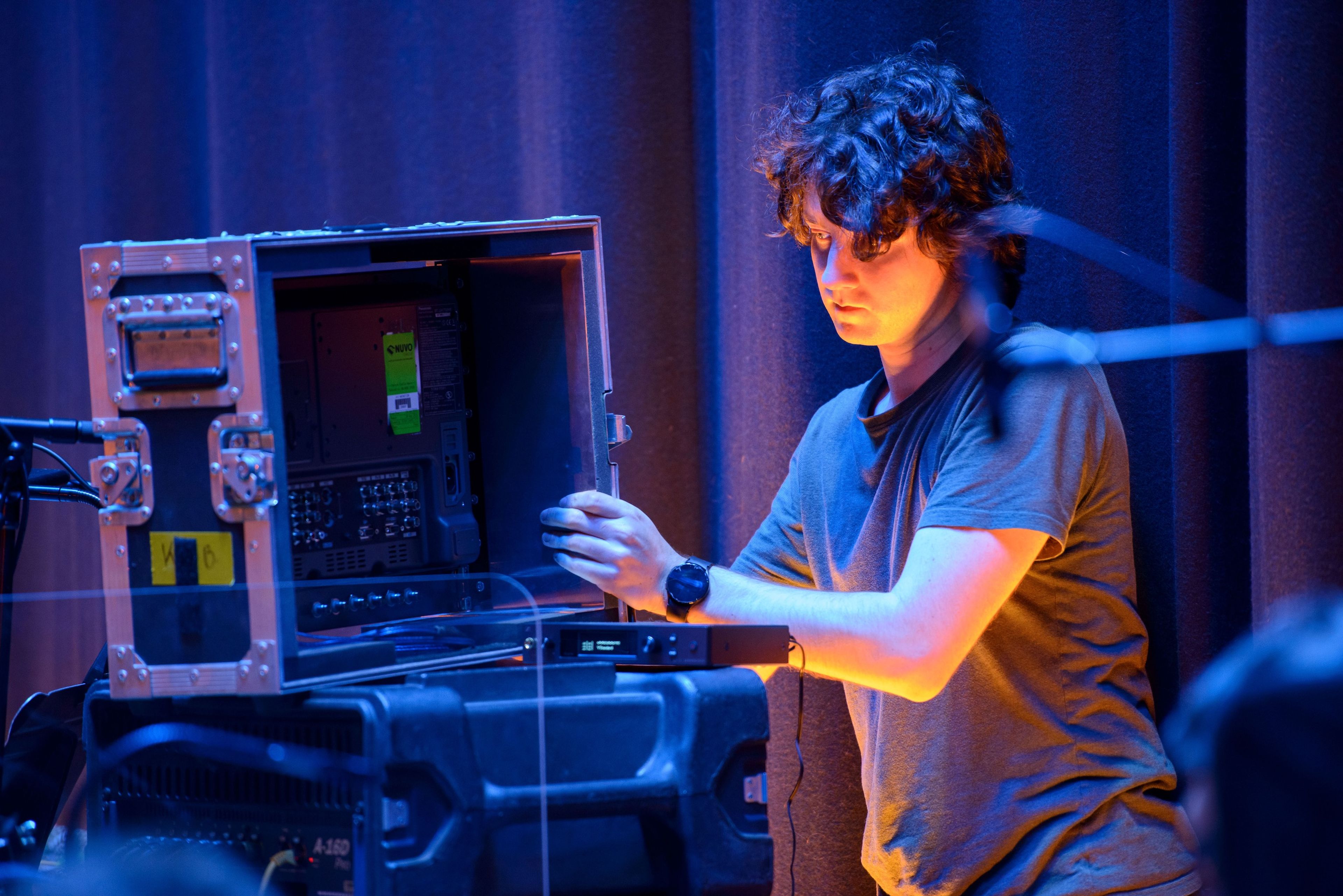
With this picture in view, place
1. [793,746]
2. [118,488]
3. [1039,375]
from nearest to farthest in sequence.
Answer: [118,488] < [1039,375] < [793,746]

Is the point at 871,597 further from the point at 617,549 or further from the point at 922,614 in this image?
the point at 617,549

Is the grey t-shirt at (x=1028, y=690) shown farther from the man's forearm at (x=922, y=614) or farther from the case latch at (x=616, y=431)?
the case latch at (x=616, y=431)

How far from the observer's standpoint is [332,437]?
Answer: 4.27 feet

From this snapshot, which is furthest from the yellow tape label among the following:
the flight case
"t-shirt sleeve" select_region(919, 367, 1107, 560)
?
"t-shirt sleeve" select_region(919, 367, 1107, 560)

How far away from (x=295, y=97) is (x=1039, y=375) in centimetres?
160

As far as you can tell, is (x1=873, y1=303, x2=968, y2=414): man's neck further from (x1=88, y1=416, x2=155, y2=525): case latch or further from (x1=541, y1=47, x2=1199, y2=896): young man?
(x1=88, y1=416, x2=155, y2=525): case latch

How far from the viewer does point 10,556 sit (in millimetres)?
1299

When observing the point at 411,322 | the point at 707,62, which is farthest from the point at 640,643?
the point at 707,62

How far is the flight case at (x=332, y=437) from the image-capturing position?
105 cm

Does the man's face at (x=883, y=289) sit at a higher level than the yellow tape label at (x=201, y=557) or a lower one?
higher

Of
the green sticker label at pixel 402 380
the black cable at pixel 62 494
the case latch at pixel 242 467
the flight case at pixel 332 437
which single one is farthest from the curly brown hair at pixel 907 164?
the black cable at pixel 62 494

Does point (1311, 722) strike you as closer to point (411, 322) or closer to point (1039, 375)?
point (1039, 375)

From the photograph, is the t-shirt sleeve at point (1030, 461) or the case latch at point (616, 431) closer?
the t-shirt sleeve at point (1030, 461)

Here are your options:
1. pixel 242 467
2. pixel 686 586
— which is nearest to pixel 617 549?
pixel 686 586
